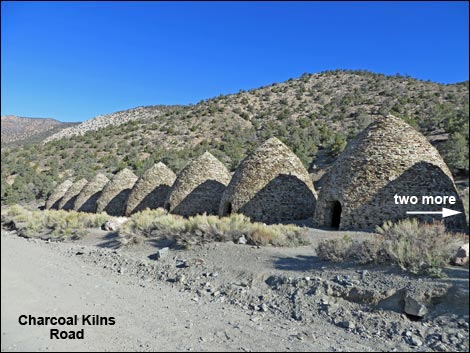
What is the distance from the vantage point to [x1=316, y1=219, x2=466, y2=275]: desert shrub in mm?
6875

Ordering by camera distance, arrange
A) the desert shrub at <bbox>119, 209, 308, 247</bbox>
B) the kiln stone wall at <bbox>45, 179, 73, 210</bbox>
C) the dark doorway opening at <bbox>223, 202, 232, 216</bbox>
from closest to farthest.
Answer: the desert shrub at <bbox>119, 209, 308, 247</bbox>, the dark doorway opening at <bbox>223, 202, 232, 216</bbox>, the kiln stone wall at <bbox>45, 179, 73, 210</bbox>

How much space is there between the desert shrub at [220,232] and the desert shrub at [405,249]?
1.84 m

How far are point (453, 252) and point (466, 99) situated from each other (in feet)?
113

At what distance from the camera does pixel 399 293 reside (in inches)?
247

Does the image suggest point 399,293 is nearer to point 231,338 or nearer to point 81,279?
point 231,338

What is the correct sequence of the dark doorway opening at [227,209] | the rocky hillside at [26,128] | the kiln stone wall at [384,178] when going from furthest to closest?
the rocky hillside at [26,128] → the dark doorway opening at [227,209] → the kiln stone wall at [384,178]

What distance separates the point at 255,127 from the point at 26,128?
58.7 meters

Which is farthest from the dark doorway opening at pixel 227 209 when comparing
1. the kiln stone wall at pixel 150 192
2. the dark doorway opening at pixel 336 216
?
the kiln stone wall at pixel 150 192

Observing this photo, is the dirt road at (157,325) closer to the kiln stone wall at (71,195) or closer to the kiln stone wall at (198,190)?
the kiln stone wall at (198,190)

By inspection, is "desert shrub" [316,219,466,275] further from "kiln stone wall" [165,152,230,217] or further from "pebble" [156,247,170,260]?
"kiln stone wall" [165,152,230,217]

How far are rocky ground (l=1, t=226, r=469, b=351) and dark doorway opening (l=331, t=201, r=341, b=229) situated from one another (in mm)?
3453

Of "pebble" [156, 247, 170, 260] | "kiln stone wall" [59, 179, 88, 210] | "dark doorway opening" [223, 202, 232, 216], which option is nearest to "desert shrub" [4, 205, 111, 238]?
"dark doorway opening" [223, 202, 232, 216]

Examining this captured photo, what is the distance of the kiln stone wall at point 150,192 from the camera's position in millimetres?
19438

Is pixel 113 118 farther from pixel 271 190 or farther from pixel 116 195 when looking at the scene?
pixel 271 190
